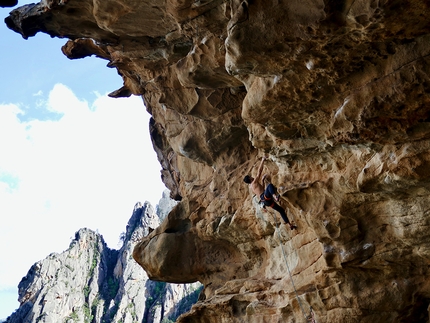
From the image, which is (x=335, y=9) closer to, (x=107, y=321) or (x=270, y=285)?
(x=270, y=285)

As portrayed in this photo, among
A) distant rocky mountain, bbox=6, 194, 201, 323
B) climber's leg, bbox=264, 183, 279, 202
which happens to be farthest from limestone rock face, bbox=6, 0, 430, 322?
distant rocky mountain, bbox=6, 194, 201, 323

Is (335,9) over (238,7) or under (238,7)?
under

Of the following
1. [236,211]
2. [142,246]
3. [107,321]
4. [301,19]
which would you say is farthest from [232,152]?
[107,321]

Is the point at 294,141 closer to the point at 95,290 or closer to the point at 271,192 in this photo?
the point at 271,192

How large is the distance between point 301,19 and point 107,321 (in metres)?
55.5

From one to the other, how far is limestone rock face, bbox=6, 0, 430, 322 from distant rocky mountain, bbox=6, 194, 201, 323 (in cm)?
4256

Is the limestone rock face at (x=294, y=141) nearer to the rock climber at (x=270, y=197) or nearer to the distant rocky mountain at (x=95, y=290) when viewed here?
the rock climber at (x=270, y=197)

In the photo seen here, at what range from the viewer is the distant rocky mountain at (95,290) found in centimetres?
5016

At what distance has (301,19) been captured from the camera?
5.82 metres

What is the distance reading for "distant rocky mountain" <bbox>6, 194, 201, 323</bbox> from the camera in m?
50.2

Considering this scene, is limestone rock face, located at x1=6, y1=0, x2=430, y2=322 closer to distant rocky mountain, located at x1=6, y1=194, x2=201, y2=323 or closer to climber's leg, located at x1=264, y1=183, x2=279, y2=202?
climber's leg, located at x1=264, y1=183, x2=279, y2=202

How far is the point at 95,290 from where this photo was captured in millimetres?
56062

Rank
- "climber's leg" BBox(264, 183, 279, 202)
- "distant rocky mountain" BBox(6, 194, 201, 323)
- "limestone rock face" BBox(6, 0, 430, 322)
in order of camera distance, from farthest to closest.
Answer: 1. "distant rocky mountain" BBox(6, 194, 201, 323)
2. "climber's leg" BBox(264, 183, 279, 202)
3. "limestone rock face" BBox(6, 0, 430, 322)

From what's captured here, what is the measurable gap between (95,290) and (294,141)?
179ft
